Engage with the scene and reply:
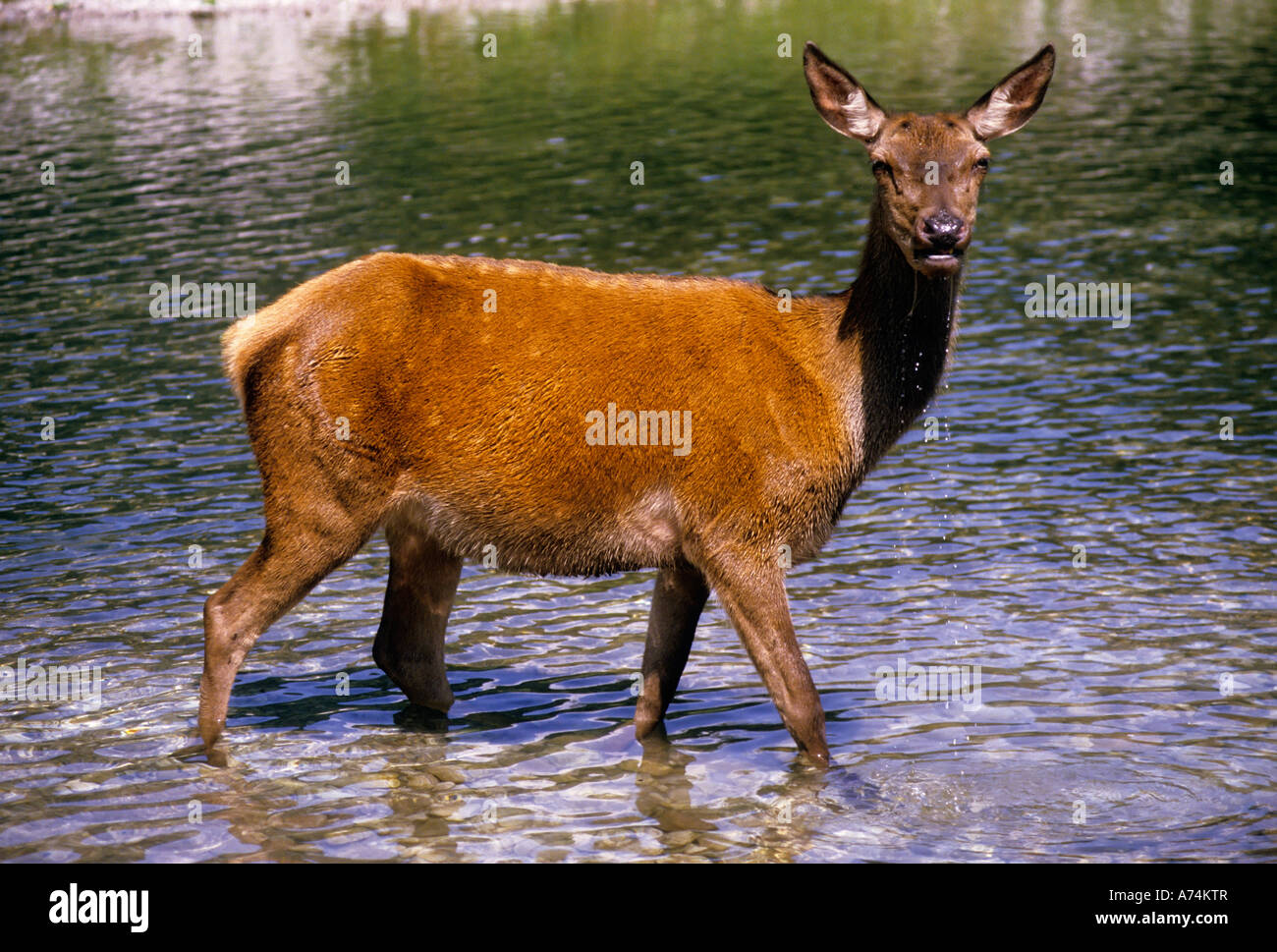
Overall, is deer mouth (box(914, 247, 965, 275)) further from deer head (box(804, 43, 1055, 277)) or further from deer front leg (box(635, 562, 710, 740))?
deer front leg (box(635, 562, 710, 740))

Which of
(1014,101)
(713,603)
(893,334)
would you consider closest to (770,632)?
(893,334)

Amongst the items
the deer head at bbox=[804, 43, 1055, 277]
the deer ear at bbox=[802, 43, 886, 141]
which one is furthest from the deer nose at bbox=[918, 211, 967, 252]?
the deer ear at bbox=[802, 43, 886, 141]

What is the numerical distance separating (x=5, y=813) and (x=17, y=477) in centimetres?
561

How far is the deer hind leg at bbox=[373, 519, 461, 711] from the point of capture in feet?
27.0

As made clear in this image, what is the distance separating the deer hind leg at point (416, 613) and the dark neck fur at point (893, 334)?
6.65 ft

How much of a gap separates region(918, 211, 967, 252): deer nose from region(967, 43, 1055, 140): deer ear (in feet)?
2.40

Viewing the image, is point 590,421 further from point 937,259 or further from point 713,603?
point 713,603

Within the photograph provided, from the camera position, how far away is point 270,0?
4528 cm

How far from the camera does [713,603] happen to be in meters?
10.1

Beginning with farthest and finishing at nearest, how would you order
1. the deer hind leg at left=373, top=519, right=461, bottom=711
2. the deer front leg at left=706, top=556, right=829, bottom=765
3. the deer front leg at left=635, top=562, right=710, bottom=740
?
the deer hind leg at left=373, top=519, right=461, bottom=711 < the deer front leg at left=635, top=562, right=710, bottom=740 < the deer front leg at left=706, top=556, right=829, bottom=765

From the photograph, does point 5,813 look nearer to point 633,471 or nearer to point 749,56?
point 633,471

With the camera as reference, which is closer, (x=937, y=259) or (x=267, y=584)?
(x=937, y=259)

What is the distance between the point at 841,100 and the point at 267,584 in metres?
3.16

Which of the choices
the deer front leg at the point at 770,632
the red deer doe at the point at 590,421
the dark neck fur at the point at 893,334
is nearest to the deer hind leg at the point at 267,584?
the red deer doe at the point at 590,421
